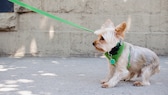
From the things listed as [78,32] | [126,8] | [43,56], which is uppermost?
[126,8]

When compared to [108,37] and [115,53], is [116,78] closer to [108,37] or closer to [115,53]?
[115,53]

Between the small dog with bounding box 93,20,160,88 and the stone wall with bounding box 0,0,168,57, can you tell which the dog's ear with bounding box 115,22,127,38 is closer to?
the small dog with bounding box 93,20,160,88

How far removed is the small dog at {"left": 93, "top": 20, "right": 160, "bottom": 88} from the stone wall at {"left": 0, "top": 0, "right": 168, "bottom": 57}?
120 inches

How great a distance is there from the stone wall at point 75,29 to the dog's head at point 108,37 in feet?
11.1

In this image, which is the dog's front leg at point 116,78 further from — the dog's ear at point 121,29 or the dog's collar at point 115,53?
the dog's ear at point 121,29

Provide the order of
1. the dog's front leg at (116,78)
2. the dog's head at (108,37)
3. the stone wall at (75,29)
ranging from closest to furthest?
the dog's head at (108,37) < the dog's front leg at (116,78) < the stone wall at (75,29)

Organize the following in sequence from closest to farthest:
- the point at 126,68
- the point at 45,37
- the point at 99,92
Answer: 1. the point at 99,92
2. the point at 126,68
3. the point at 45,37

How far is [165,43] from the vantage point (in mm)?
8406

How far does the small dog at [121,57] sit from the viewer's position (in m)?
4.91

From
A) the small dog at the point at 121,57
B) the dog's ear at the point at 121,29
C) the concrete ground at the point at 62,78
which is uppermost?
the dog's ear at the point at 121,29

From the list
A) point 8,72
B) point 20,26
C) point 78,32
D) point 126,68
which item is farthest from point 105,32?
point 20,26

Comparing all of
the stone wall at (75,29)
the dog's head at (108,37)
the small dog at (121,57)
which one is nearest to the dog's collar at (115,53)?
the small dog at (121,57)

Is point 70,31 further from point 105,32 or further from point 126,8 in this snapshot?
point 105,32

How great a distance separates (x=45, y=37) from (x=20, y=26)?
2.34 ft
